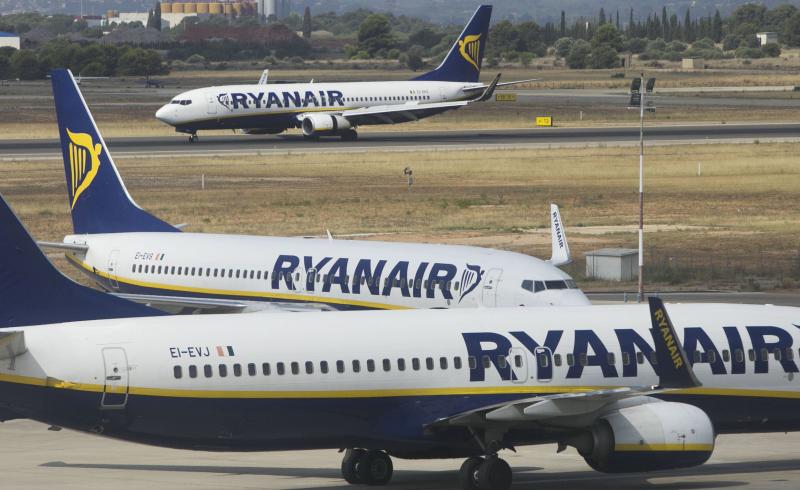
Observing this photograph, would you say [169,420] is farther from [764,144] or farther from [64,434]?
[764,144]

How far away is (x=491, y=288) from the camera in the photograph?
4444 cm

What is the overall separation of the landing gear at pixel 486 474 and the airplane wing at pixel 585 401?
74 cm

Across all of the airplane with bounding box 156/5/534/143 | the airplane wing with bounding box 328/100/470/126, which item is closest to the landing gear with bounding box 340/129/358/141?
the airplane with bounding box 156/5/534/143

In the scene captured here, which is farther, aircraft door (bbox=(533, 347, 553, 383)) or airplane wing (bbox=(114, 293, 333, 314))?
airplane wing (bbox=(114, 293, 333, 314))

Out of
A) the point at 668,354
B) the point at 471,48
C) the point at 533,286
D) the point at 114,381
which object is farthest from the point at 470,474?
the point at 471,48

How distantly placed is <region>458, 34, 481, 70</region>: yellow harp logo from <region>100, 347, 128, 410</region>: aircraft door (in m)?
117

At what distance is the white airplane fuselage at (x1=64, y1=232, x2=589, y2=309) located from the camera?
44.6 metres

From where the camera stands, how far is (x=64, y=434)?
4041cm

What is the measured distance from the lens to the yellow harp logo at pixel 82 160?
56656mm

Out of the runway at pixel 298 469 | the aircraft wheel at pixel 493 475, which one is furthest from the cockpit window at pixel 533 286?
the aircraft wheel at pixel 493 475

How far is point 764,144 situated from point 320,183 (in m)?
40.3

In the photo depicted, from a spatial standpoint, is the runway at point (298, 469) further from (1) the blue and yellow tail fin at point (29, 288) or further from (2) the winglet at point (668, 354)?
(2) the winglet at point (668, 354)

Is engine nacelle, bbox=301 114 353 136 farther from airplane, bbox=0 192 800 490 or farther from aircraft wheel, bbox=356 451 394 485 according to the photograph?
airplane, bbox=0 192 800 490

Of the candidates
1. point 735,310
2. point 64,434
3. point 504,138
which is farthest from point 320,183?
point 735,310
